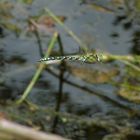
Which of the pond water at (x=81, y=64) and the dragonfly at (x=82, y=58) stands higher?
the pond water at (x=81, y=64)

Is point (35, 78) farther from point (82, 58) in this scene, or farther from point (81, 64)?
point (82, 58)

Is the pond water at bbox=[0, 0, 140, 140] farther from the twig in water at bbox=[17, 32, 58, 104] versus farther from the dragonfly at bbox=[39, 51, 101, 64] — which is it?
the dragonfly at bbox=[39, 51, 101, 64]

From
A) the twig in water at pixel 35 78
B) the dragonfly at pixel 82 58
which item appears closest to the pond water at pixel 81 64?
the twig in water at pixel 35 78

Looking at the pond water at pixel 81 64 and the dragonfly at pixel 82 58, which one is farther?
the pond water at pixel 81 64

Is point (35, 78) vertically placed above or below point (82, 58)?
above

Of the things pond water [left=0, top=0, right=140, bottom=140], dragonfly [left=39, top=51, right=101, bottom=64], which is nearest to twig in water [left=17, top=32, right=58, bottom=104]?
pond water [left=0, top=0, right=140, bottom=140]

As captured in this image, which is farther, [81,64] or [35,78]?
[81,64]

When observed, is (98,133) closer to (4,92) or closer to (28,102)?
(28,102)

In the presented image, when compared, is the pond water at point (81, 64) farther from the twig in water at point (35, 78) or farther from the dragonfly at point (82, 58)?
the dragonfly at point (82, 58)

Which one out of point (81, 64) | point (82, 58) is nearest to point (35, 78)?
point (81, 64)

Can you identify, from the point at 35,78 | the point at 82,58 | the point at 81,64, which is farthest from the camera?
the point at 81,64
